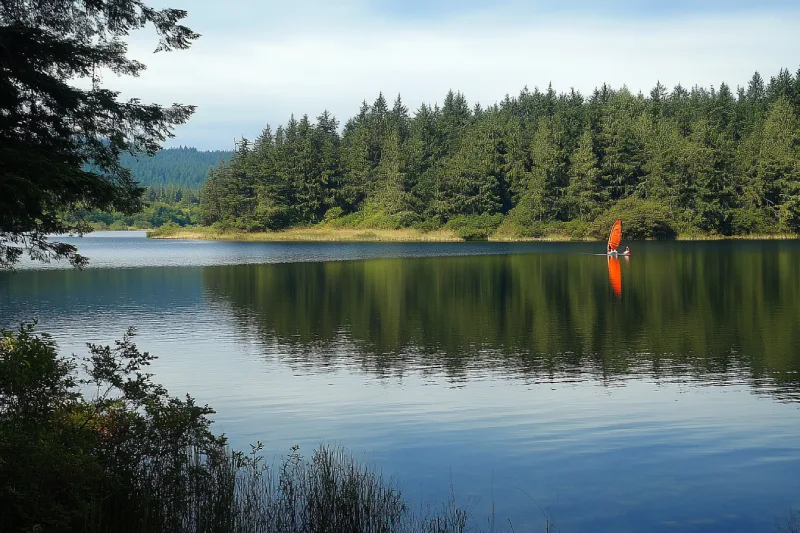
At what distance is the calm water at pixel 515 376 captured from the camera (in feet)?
38.3

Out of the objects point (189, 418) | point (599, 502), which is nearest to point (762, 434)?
point (599, 502)

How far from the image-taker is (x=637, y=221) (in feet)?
318

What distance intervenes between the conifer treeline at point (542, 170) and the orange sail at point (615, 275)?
1490 inches

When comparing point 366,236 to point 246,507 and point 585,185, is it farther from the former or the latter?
point 246,507

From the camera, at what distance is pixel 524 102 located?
173750 millimetres

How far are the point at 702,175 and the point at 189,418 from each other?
97.3 metres

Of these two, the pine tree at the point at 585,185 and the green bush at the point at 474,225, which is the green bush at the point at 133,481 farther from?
the green bush at the point at 474,225

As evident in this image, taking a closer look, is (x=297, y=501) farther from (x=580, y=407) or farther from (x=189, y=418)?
(x=580, y=407)

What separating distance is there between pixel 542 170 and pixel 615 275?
191ft

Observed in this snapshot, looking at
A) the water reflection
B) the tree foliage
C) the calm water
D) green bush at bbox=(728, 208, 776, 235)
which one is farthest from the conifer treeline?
the tree foliage

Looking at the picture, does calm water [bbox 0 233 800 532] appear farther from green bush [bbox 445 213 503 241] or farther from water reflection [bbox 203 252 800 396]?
green bush [bbox 445 213 503 241]

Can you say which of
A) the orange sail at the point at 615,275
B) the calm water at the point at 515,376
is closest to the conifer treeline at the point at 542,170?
the orange sail at the point at 615,275

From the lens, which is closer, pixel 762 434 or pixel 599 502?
pixel 599 502

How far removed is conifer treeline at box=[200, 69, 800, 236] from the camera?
3883 inches
